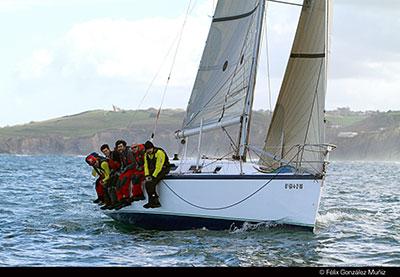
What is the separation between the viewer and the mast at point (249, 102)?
14.8m

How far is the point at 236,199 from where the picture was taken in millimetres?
13672

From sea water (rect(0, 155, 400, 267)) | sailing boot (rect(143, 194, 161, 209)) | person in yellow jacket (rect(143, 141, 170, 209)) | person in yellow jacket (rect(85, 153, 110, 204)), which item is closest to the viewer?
sea water (rect(0, 155, 400, 267))

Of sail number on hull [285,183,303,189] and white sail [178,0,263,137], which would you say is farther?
white sail [178,0,263,137]

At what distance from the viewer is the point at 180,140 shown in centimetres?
1644

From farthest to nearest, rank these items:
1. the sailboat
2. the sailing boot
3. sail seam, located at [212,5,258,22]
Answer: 1. sail seam, located at [212,5,258,22]
2. the sailing boot
3. the sailboat

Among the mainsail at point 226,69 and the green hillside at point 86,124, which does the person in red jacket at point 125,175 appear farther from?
the green hillside at point 86,124

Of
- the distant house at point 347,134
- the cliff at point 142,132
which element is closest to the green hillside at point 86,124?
the cliff at point 142,132

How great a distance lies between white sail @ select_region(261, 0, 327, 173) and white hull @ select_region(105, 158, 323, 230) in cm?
146

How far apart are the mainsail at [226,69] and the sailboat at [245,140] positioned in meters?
0.02

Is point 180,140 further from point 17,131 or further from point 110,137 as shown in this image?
point 17,131

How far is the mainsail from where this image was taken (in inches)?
602

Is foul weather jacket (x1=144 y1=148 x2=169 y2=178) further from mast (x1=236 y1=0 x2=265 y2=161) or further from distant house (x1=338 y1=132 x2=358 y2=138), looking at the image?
distant house (x1=338 y1=132 x2=358 y2=138)

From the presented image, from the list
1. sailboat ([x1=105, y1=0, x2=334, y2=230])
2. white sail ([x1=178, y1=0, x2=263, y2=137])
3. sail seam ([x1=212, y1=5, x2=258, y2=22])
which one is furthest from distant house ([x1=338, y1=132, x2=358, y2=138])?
sailboat ([x1=105, y1=0, x2=334, y2=230])
